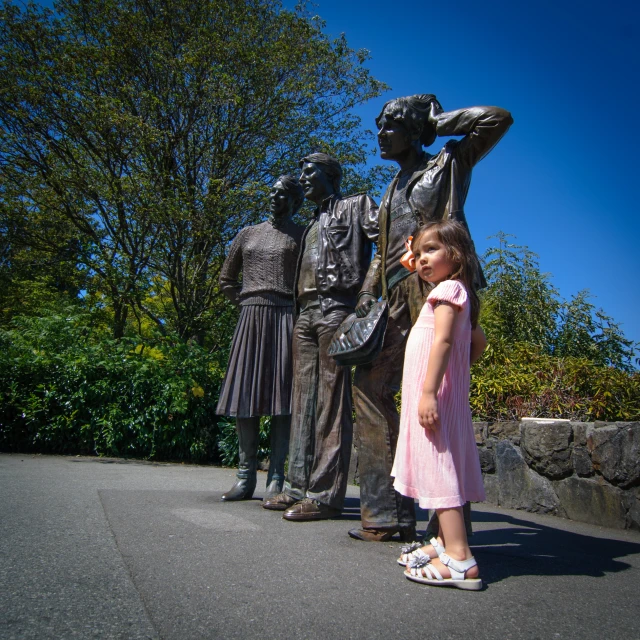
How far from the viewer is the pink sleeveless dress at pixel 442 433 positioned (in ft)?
7.28

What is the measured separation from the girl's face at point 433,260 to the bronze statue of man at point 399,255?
1.34ft

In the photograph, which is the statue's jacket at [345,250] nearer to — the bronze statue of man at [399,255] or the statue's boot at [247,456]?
the bronze statue of man at [399,255]

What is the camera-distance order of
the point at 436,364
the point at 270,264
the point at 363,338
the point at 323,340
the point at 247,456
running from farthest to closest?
the point at 270,264
the point at 247,456
the point at 323,340
the point at 363,338
the point at 436,364

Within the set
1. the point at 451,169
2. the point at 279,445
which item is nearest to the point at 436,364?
the point at 451,169

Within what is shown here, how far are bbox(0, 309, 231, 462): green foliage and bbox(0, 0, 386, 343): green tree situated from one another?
4581 millimetres

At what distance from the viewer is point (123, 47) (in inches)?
489

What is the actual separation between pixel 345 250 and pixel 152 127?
9424mm

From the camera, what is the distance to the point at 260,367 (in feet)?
13.8

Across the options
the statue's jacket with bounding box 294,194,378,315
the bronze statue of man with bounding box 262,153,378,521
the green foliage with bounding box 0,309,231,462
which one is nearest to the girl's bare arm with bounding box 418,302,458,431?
the bronze statue of man with bounding box 262,153,378,521

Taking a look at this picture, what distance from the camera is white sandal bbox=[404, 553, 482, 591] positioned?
6.76 ft

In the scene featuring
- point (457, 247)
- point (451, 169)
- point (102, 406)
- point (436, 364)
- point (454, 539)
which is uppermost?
point (451, 169)

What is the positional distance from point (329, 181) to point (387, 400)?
1.83 m

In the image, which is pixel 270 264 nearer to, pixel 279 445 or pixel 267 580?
pixel 279 445

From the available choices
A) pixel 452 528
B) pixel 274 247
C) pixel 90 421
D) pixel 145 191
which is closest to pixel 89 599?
pixel 452 528
